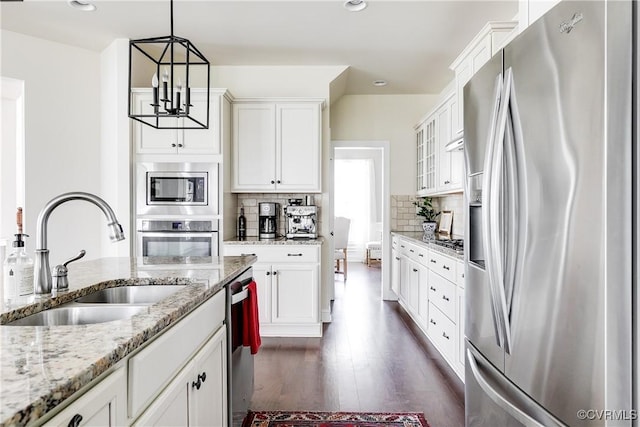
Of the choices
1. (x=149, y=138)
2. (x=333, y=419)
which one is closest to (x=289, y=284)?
(x=333, y=419)

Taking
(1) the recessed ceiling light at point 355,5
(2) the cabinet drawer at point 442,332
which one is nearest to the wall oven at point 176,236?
(2) the cabinet drawer at point 442,332

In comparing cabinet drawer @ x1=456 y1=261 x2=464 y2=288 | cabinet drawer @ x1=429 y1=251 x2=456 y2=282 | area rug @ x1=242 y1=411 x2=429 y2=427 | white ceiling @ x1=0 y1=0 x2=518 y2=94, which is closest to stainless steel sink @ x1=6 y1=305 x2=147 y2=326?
area rug @ x1=242 y1=411 x2=429 y2=427

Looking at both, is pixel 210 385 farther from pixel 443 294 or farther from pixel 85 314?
pixel 443 294

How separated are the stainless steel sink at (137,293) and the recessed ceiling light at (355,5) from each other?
7.87 ft

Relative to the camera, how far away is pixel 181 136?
372 centimetres

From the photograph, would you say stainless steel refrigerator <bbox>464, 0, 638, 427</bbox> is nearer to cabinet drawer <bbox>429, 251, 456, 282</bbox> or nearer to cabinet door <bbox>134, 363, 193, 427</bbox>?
cabinet door <bbox>134, 363, 193, 427</bbox>

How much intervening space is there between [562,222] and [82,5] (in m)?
3.52

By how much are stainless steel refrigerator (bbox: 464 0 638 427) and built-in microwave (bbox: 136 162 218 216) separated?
107 inches

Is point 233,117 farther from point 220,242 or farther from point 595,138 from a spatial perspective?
point 595,138

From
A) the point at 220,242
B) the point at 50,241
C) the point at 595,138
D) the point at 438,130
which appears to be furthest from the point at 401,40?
the point at 50,241

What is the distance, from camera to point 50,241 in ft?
11.8

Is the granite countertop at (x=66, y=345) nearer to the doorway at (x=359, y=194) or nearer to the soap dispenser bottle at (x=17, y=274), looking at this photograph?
the soap dispenser bottle at (x=17, y=274)

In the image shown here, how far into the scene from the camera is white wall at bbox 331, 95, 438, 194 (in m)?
5.24

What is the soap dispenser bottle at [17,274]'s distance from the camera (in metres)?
1.29
